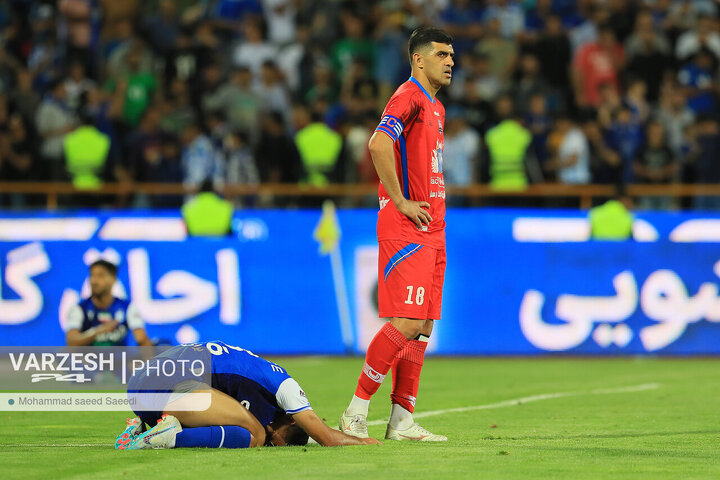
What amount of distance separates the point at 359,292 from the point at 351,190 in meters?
2.62

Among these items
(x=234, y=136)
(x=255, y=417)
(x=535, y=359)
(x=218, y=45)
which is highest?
(x=218, y=45)

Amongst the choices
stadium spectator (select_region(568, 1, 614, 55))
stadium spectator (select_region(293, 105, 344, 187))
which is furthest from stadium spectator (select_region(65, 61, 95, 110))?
stadium spectator (select_region(568, 1, 614, 55))

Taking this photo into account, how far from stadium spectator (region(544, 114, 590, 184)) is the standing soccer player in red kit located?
10.7 meters

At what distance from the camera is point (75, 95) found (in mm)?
19844

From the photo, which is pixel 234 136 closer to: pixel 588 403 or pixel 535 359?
pixel 535 359

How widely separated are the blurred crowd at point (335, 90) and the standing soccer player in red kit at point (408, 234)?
10239 millimetres

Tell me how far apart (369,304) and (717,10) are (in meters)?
9.32

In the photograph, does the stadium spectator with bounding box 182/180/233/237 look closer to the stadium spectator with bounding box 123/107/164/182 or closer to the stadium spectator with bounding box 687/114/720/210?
the stadium spectator with bounding box 123/107/164/182

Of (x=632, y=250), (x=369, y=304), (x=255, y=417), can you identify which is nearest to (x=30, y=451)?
(x=255, y=417)

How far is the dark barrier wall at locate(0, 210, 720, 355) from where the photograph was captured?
50.9 ft

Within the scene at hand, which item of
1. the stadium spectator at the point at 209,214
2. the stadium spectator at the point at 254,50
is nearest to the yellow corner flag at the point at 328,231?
the stadium spectator at the point at 209,214

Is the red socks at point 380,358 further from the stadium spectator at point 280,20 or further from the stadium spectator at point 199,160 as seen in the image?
the stadium spectator at point 280,20

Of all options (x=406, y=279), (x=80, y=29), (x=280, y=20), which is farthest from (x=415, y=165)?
(x=80, y=29)

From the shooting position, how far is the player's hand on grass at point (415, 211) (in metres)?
7.75
